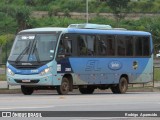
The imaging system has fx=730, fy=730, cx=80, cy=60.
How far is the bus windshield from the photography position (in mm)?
32000

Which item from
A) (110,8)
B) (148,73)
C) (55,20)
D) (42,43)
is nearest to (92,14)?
(110,8)

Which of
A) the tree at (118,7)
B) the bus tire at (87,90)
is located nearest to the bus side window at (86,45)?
the bus tire at (87,90)

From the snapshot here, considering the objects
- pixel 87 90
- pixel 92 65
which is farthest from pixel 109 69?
pixel 87 90

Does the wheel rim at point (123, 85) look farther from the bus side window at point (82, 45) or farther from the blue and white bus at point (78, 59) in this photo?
the bus side window at point (82, 45)

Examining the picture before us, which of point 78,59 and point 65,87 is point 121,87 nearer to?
point 78,59

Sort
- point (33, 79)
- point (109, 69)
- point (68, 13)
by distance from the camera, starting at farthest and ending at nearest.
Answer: point (68, 13) → point (109, 69) → point (33, 79)

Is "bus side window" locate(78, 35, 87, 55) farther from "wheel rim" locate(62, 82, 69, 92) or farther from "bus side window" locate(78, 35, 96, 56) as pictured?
"wheel rim" locate(62, 82, 69, 92)

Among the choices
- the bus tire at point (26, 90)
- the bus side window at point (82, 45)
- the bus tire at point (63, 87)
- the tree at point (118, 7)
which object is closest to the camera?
the bus tire at point (63, 87)

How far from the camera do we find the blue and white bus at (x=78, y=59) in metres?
32.0

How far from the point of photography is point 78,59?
33.8 metres

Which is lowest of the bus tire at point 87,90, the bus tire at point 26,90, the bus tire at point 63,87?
the bus tire at point 87,90

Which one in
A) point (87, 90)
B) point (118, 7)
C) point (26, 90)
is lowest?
point (118, 7)

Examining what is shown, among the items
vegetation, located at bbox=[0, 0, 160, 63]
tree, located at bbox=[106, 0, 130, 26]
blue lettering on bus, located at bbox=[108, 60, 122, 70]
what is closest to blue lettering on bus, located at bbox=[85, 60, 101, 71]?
blue lettering on bus, located at bbox=[108, 60, 122, 70]

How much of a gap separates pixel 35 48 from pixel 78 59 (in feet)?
8.27
